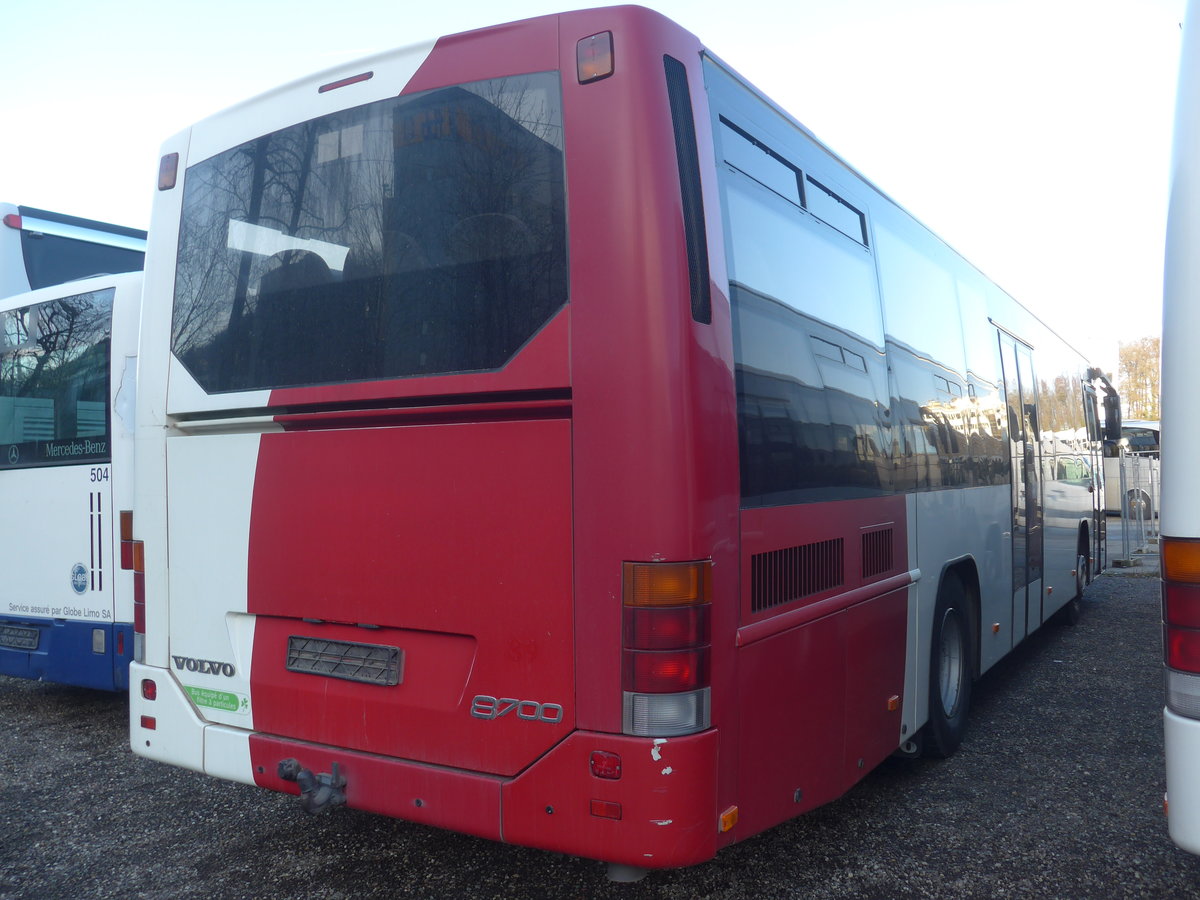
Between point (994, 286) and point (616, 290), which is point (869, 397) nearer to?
point (616, 290)

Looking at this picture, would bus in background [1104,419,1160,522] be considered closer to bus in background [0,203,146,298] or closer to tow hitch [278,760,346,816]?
bus in background [0,203,146,298]

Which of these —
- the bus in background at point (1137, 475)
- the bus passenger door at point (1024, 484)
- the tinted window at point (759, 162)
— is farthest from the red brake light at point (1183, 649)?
the bus in background at point (1137, 475)

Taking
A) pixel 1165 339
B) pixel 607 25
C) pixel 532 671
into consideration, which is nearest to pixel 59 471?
pixel 532 671

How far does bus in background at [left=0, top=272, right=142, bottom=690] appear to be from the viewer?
19.8ft

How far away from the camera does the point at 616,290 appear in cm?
291

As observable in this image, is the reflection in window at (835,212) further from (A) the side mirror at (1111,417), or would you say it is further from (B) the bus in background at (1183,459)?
(A) the side mirror at (1111,417)

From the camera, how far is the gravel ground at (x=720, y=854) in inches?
150

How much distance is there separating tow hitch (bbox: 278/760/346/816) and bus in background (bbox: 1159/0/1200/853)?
2.59 meters

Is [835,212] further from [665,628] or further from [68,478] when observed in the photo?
[68,478]

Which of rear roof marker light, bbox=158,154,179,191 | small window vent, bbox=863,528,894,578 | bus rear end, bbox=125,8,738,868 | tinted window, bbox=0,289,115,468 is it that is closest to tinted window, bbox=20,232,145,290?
tinted window, bbox=0,289,115,468

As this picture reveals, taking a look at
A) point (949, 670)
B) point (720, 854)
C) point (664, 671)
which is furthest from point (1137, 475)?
point (664, 671)

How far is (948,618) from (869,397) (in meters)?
1.72

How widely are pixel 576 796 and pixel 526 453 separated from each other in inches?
40.6

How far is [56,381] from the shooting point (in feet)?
21.3
